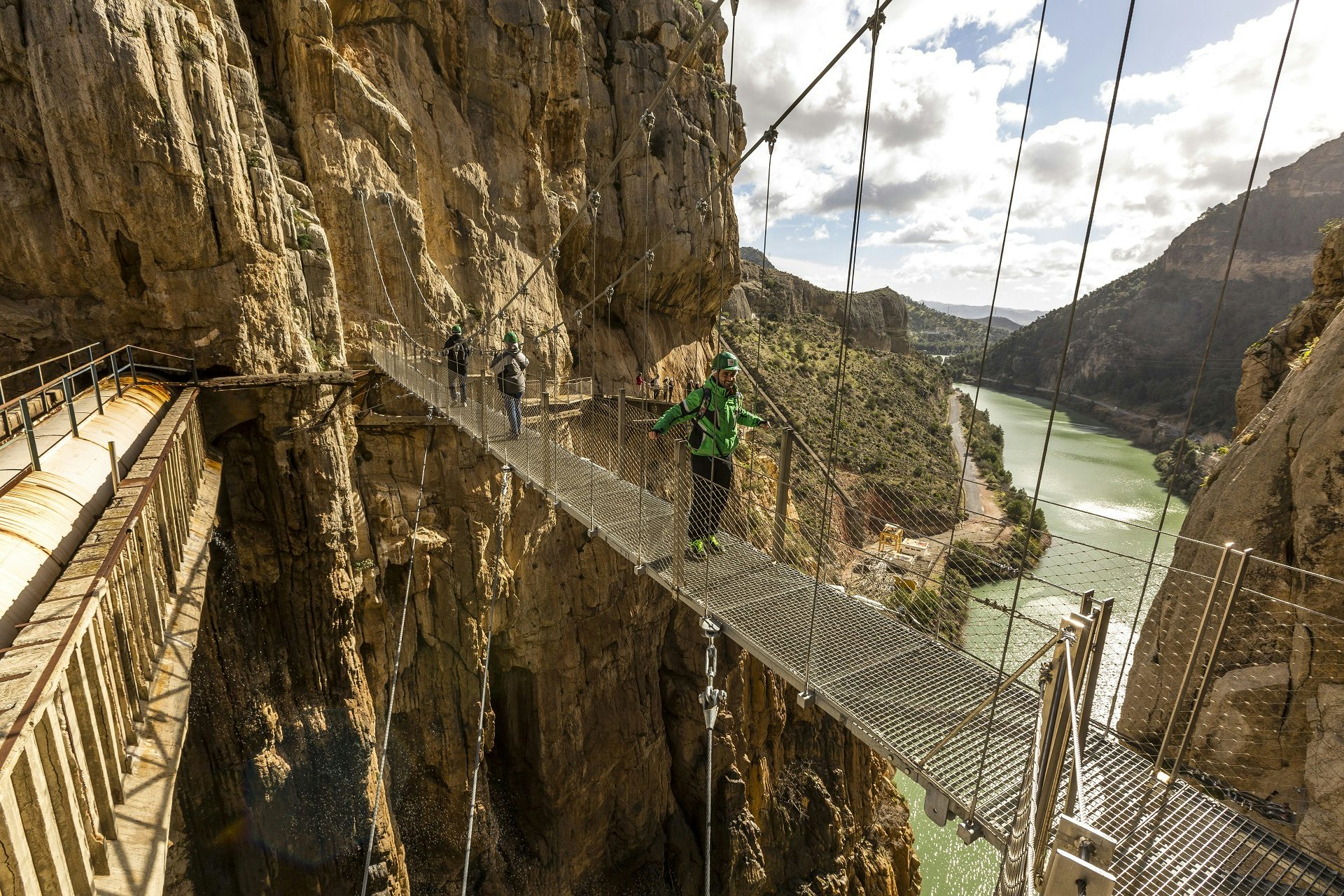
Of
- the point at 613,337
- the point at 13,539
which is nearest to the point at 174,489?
the point at 13,539

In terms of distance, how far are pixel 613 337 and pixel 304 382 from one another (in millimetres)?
8048

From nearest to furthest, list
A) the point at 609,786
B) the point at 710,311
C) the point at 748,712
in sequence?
the point at 609,786
the point at 748,712
the point at 710,311

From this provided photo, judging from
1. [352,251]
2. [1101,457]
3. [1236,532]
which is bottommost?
→ [1101,457]

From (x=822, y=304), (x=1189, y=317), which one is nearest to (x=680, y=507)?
(x=822, y=304)

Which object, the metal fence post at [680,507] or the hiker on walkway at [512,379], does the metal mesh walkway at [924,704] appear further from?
the hiker on walkway at [512,379]

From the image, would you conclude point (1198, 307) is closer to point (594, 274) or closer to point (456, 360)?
point (594, 274)

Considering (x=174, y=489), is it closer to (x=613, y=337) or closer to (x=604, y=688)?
(x=604, y=688)

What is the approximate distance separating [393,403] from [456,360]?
0.92 m

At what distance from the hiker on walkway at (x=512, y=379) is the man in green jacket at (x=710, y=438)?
8.65ft

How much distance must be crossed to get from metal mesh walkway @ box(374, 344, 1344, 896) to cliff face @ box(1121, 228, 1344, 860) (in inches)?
35.5

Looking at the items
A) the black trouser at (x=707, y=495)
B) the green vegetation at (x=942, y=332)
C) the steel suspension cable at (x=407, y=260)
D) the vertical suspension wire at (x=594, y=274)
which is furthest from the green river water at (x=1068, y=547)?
the green vegetation at (x=942, y=332)

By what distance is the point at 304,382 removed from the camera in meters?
4.88

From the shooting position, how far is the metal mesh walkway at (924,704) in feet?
6.41

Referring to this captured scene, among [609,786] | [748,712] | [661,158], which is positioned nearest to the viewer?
[609,786]
